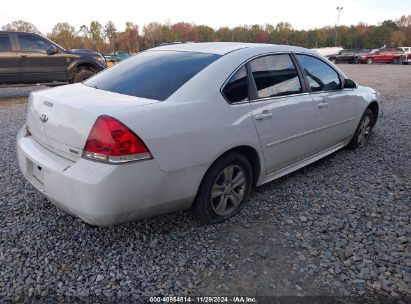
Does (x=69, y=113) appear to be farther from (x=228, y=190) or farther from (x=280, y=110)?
(x=280, y=110)

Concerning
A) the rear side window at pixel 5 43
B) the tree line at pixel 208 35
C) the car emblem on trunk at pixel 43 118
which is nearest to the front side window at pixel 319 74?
the car emblem on trunk at pixel 43 118

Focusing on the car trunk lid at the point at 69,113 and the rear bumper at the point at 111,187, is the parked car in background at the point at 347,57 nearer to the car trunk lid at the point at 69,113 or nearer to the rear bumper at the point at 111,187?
the car trunk lid at the point at 69,113

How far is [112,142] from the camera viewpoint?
2236 mm

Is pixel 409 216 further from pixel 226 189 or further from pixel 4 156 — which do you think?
pixel 4 156

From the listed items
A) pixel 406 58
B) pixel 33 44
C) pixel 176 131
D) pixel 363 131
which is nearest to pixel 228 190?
pixel 176 131

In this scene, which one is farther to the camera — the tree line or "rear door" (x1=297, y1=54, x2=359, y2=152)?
the tree line

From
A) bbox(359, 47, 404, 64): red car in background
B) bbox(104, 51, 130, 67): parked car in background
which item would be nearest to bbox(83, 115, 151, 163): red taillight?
bbox(104, 51, 130, 67): parked car in background

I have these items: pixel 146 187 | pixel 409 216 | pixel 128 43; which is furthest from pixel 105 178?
pixel 128 43

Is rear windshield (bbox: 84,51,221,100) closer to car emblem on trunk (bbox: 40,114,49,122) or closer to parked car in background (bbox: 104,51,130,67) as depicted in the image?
car emblem on trunk (bbox: 40,114,49,122)

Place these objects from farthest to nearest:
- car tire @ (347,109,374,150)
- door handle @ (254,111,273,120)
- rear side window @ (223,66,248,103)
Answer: car tire @ (347,109,374,150) → door handle @ (254,111,273,120) → rear side window @ (223,66,248,103)

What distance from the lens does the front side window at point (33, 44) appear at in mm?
9664

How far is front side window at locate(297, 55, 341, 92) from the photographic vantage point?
3807mm

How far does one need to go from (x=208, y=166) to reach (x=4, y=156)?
3.47m

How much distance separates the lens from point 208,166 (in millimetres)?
2719
